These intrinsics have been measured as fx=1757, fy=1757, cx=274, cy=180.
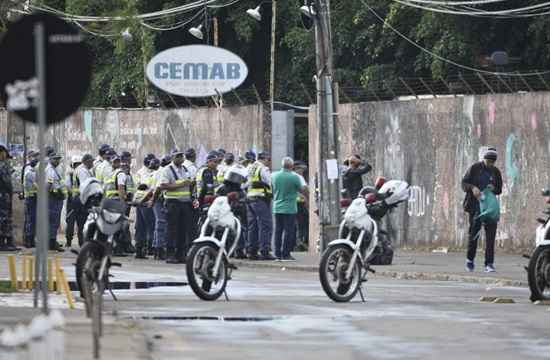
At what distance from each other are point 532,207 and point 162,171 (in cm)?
612

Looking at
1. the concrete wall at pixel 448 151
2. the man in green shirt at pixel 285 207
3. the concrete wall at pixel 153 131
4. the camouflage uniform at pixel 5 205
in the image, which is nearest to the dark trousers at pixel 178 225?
the man in green shirt at pixel 285 207

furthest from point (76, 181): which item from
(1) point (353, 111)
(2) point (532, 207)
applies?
(2) point (532, 207)

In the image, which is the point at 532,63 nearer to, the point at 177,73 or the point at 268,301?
the point at 177,73

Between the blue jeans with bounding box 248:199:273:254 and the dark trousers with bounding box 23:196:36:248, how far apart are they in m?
4.93

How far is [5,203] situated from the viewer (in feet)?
105

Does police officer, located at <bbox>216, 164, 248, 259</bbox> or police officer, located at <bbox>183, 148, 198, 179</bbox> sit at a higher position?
police officer, located at <bbox>183, 148, 198, 179</bbox>

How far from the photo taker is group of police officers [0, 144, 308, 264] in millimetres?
28625

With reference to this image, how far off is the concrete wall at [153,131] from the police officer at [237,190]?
5969 millimetres

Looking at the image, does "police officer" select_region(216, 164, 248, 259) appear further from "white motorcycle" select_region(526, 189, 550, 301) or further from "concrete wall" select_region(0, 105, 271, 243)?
"concrete wall" select_region(0, 105, 271, 243)

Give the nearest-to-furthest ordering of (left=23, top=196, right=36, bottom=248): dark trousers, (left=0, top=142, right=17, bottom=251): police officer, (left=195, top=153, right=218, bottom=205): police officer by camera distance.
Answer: (left=195, top=153, right=218, bottom=205): police officer
(left=0, top=142, right=17, bottom=251): police officer
(left=23, top=196, right=36, bottom=248): dark trousers

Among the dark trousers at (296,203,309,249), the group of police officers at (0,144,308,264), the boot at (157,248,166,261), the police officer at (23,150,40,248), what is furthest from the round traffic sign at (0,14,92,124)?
the dark trousers at (296,203,309,249)

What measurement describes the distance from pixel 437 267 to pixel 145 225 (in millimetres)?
6891

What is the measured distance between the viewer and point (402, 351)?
13406 millimetres

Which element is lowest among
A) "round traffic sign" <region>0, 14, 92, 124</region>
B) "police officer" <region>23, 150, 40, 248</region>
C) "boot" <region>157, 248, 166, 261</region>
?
"boot" <region>157, 248, 166, 261</region>
